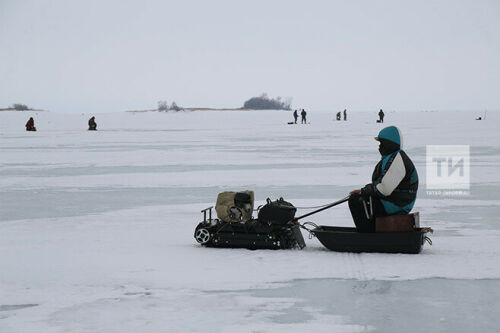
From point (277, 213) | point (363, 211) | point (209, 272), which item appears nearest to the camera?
point (209, 272)

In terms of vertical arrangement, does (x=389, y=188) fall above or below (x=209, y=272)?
above

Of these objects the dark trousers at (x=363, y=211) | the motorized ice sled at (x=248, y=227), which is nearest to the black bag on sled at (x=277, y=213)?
the motorized ice sled at (x=248, y=227)

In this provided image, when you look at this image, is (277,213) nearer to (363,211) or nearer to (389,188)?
(363,211)

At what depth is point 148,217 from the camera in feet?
30.7

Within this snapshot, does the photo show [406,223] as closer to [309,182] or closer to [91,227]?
[91,227]

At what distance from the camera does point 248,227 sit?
277 inches

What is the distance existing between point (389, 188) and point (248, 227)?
57.9 inches

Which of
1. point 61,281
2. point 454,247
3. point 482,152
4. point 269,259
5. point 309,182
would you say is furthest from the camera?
point 482,152

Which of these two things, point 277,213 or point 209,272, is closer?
point 209,272

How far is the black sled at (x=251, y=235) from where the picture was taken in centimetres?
696

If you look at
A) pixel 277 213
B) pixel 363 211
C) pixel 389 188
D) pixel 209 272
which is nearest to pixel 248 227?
pixel 277 213

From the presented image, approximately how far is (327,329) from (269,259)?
85.1 inches

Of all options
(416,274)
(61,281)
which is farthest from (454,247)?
(61,281)

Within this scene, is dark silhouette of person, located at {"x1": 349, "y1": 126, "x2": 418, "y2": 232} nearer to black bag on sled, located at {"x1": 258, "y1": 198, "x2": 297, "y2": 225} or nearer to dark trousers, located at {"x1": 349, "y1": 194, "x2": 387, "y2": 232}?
dark trousers, located at {"x1": 349, "y1": 194, "x2": 387, "y2": 232}
